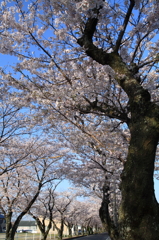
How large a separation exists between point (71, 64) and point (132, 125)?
10.2ft

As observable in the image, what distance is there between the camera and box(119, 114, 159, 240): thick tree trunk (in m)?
2.56

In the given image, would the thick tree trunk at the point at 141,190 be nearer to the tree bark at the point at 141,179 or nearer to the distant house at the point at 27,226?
the tree bark at the point at 141,179

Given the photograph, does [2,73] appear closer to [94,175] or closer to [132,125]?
[132,125]

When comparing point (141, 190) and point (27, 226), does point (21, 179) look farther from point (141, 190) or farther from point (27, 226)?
point (27, 226)

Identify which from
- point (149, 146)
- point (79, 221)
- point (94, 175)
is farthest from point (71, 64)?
point (79, 221)

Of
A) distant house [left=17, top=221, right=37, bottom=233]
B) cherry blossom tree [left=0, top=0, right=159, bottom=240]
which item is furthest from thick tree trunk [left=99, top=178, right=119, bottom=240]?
distant house [left=17, top=221, right=37, bottom=233]

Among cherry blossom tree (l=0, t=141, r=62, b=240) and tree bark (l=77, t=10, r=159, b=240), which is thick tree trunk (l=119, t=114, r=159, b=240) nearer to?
tree bark (l=77, t=10, r=159, b=240)

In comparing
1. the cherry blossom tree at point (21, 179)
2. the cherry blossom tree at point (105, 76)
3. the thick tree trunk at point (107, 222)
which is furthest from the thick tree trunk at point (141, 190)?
the cherry blossom tree at point (21, 179)

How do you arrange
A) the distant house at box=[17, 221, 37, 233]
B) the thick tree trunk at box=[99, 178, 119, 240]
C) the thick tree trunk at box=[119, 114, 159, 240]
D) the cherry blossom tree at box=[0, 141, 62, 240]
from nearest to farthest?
the thick tree trunk at box=[119, 114, 159, 240]
the thick tree trunk at box=[99, 178, 119, 240]
the cherry blossom tree at box=[0, 141, 62, 240]
the distant house at box=[17, 221, 37, 233]

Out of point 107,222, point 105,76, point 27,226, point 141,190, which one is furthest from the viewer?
point 27,226

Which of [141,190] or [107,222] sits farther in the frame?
[107,222]

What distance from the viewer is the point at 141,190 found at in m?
2.67

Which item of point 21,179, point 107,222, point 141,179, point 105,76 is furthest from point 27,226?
point 141,179

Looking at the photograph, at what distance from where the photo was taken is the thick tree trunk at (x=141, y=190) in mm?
2562
